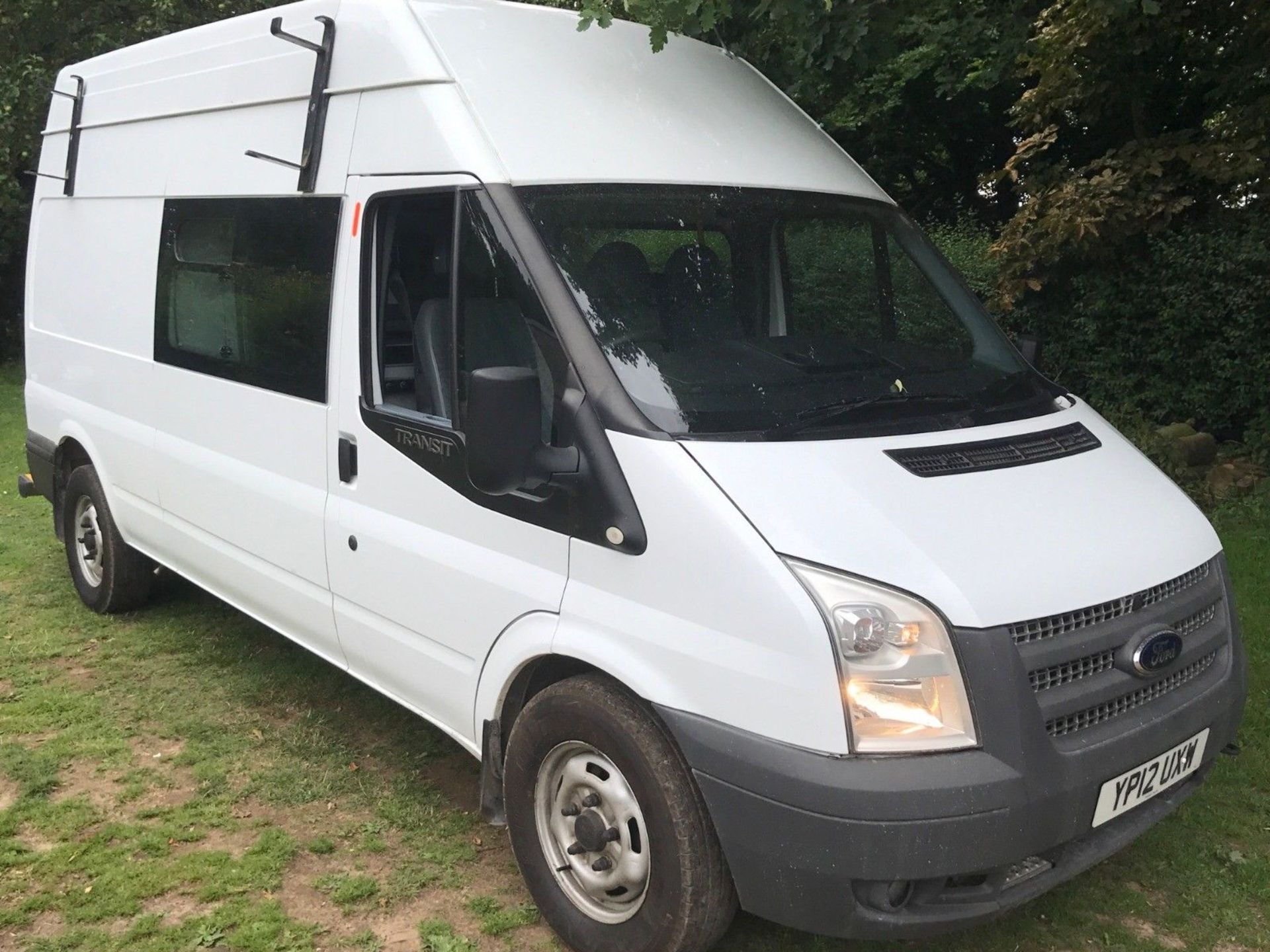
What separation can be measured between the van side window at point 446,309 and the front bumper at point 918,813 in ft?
3.66

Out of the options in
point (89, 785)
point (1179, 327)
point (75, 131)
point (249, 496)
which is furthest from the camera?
point (1179, 327)

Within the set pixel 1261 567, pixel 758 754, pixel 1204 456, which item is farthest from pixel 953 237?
pixel 758 754

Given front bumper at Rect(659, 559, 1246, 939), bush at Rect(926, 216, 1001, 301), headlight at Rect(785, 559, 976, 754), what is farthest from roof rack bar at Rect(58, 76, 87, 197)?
bush at Rect(926, 216, 1001, 301)

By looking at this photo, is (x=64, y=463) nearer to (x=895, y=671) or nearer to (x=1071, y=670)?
(x=895, y=671)

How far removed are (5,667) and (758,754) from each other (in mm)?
4291

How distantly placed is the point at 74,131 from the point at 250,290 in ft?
7.56

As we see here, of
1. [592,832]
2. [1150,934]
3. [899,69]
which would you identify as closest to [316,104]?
[592,832]

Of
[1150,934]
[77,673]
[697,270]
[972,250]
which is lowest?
[77,673]

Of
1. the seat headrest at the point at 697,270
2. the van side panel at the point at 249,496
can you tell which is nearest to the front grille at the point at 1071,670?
the seat headrest at the point at 697,270

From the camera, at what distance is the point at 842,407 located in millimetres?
3252

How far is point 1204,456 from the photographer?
27.6 feet

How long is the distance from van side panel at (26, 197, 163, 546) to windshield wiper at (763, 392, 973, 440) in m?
3.31

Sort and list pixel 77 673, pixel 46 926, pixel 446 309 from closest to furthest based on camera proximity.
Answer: pixel 46 926, pixel 446 309, pixel 77 673

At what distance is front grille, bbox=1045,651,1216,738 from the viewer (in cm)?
281
